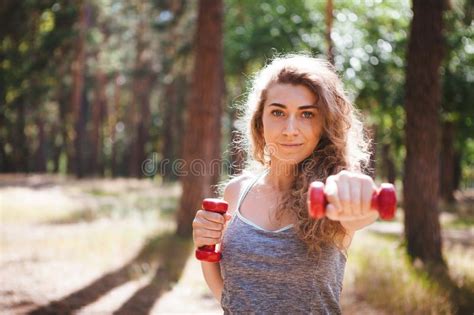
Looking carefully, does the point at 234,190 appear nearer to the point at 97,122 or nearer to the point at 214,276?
the point at 214,276

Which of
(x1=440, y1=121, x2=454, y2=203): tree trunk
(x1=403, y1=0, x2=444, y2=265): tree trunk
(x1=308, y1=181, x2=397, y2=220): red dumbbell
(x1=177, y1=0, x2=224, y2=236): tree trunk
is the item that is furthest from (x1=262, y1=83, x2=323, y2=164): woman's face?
(x1=440, y1=121, x2=454, y2=203): tree trunk

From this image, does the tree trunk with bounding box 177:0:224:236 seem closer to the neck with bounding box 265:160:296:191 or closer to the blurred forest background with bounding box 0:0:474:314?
the blurred forest background with bounding box 0:0:474:314

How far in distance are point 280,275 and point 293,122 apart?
2.13 ft

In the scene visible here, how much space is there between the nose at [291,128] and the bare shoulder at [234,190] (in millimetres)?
448

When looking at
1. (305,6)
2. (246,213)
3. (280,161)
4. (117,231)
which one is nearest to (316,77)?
(280,161)

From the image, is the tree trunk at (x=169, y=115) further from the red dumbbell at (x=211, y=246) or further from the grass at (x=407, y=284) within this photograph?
the red dumbbell at (x=211, y=246)

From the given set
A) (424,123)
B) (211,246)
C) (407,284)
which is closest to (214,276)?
(211,246)

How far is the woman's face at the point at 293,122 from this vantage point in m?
2.28

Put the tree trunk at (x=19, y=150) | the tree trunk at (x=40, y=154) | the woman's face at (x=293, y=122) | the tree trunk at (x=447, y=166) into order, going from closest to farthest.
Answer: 1. the woman's face at (x=293, y=122)
2. the tree trunk at (x=447, y=166)
3. the tree trunk at (x=19, y=150)
4. the tree trunk at (x=40, y=154)

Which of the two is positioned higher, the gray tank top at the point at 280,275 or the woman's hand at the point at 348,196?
the woman's hand at the point at 348,196

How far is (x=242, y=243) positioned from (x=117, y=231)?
29.6 feet

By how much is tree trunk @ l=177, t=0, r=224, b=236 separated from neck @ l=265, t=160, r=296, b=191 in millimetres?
7735

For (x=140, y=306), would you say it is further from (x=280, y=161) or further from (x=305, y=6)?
(x=305, y=6)

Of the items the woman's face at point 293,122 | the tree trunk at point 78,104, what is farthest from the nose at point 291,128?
the tree trunk at point 78,104
